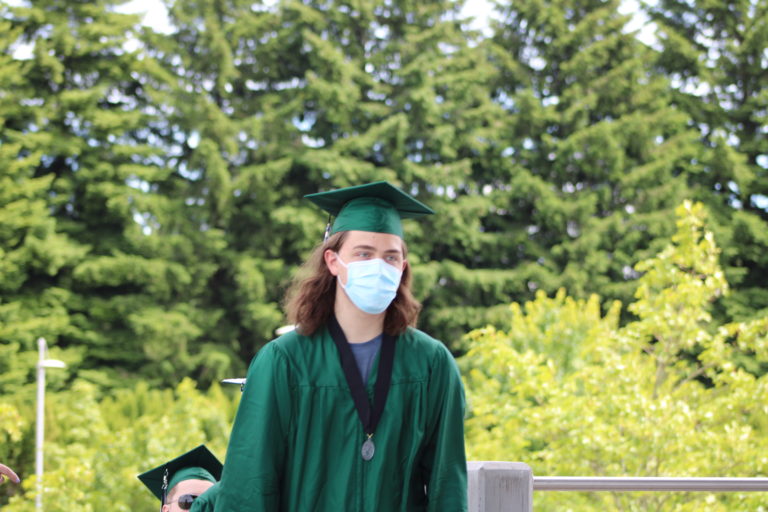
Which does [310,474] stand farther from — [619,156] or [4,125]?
[619,156]

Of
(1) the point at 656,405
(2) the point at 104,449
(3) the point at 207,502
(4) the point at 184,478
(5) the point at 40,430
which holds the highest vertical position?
(3) the point at 207,502

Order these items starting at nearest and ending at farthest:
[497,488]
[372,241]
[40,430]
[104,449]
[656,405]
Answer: [372,241] < [497,488] < [656,405] < [104,449] < [40,430]

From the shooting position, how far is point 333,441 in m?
2.11

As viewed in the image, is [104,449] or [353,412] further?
[104,449]

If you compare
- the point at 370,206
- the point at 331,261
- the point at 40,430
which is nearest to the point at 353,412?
the point at 331,261

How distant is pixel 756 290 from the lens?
23.7 meters

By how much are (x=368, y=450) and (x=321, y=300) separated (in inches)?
15.7

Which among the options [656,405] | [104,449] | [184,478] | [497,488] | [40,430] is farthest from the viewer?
[40,430]

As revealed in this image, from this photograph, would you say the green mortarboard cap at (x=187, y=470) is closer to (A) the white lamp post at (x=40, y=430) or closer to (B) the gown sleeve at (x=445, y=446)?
(B) the gown sleeve at (x=445, y=446)

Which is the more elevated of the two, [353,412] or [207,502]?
[353,412]

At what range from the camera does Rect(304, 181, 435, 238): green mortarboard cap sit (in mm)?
2287

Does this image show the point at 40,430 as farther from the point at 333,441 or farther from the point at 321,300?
the point at 333,441

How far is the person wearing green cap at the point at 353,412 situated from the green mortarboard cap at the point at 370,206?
0.01m

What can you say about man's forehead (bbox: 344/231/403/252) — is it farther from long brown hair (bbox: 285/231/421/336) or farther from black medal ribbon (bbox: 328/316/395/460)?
black medal ribbon (bbox: 328/316/395/460)
